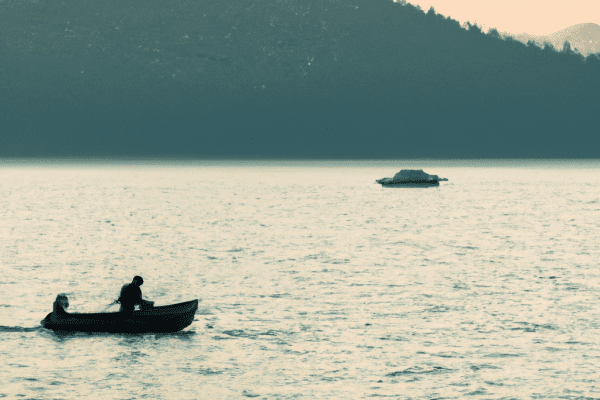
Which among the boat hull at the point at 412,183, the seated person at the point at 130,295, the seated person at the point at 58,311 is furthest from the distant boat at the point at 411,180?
the seated person at the point at 58,311

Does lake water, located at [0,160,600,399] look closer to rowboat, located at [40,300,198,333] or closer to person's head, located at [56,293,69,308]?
rowboat, located at [40,300,198,333]

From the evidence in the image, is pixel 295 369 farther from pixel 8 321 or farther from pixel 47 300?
pixel 47 300

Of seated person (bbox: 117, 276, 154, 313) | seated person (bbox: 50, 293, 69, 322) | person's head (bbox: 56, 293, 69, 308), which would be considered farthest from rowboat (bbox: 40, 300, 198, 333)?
person's head (bbox: 56, 293, 69, 308)

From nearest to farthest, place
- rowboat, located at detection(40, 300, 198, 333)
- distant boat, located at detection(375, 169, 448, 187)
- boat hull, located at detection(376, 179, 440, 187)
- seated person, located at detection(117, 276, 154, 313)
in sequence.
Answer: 1. seated person, located at detection(117, 276, 154, 313)
2. rowboat, located at detection(40, 300, 198, 333)
3. distant boat, located at detection(375, 169, 448, 187)
4. boat hull, located at detection(376, 179, 440, 187)

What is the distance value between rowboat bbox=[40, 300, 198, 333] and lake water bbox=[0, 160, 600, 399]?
14.3 inches

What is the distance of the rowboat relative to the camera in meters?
27.0

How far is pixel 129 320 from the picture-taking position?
88.4 ft

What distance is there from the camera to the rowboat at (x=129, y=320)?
27.0 m

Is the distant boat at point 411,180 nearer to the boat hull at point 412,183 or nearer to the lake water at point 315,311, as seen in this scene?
the boat hull at point 412,183

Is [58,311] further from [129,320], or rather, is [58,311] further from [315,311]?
[315,311]

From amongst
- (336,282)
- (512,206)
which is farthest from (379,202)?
(336,282)

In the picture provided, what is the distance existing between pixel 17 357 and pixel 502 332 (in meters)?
15.9

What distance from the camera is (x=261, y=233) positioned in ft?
227

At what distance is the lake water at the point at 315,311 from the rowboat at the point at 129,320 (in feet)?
1.19
